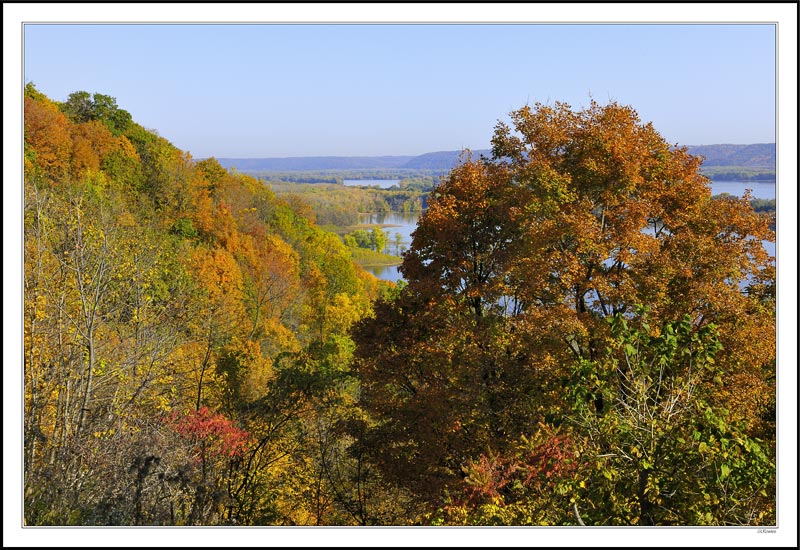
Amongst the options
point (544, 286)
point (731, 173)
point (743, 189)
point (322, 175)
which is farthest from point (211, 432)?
point (322, 175)

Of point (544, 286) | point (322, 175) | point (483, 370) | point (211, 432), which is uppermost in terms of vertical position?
point (322, 175)

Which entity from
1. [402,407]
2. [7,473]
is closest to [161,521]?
[7,473]

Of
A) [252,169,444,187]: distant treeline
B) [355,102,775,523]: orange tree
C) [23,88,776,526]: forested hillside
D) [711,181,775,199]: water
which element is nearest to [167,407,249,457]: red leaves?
[23,88,776,526]: forested hillside

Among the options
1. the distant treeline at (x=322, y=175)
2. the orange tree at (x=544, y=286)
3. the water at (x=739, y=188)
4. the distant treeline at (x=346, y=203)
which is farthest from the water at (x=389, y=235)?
the orange tree at (x=544, y=286)

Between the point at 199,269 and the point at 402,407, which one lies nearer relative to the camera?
the point at 402,407

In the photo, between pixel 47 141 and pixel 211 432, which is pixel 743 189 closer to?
pixel 211 432

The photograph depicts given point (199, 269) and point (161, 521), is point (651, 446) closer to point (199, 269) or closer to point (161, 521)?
point (161, 521)
